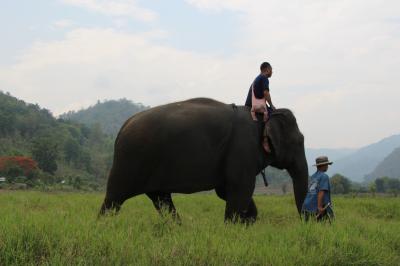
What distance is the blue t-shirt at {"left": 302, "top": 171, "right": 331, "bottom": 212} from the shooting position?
639 centimetres

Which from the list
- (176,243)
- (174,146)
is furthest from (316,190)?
(176,243)

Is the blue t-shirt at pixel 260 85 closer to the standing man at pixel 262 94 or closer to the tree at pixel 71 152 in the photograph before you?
the standing man at pixel 262 94

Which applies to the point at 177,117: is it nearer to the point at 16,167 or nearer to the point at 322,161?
the point at 322,161

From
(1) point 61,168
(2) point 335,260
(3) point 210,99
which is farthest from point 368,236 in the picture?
(1) point 61,168

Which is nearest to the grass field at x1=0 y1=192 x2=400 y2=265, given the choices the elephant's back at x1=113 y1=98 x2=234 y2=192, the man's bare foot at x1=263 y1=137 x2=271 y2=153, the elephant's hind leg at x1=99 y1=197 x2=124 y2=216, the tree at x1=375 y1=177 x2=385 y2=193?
the elephant's hind leg at x1=99 y1=197 x2=124 y2=216

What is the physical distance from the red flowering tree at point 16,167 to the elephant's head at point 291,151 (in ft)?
162

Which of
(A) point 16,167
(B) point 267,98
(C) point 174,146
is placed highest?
(A) point 16,167

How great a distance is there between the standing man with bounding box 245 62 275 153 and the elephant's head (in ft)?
0.77

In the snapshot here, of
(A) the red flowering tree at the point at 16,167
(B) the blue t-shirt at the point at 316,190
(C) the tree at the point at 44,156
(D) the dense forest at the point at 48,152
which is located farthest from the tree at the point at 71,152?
(B) the blue t-shirt at the point at 316,190

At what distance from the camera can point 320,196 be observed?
6371mm

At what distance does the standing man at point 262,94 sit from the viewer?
6723 millimetres

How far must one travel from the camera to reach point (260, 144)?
6703mm

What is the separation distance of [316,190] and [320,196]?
0.16 m

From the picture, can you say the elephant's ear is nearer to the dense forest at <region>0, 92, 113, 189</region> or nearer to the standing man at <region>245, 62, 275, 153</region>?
the standing man at <region>245, 62, 275, 153</region>
